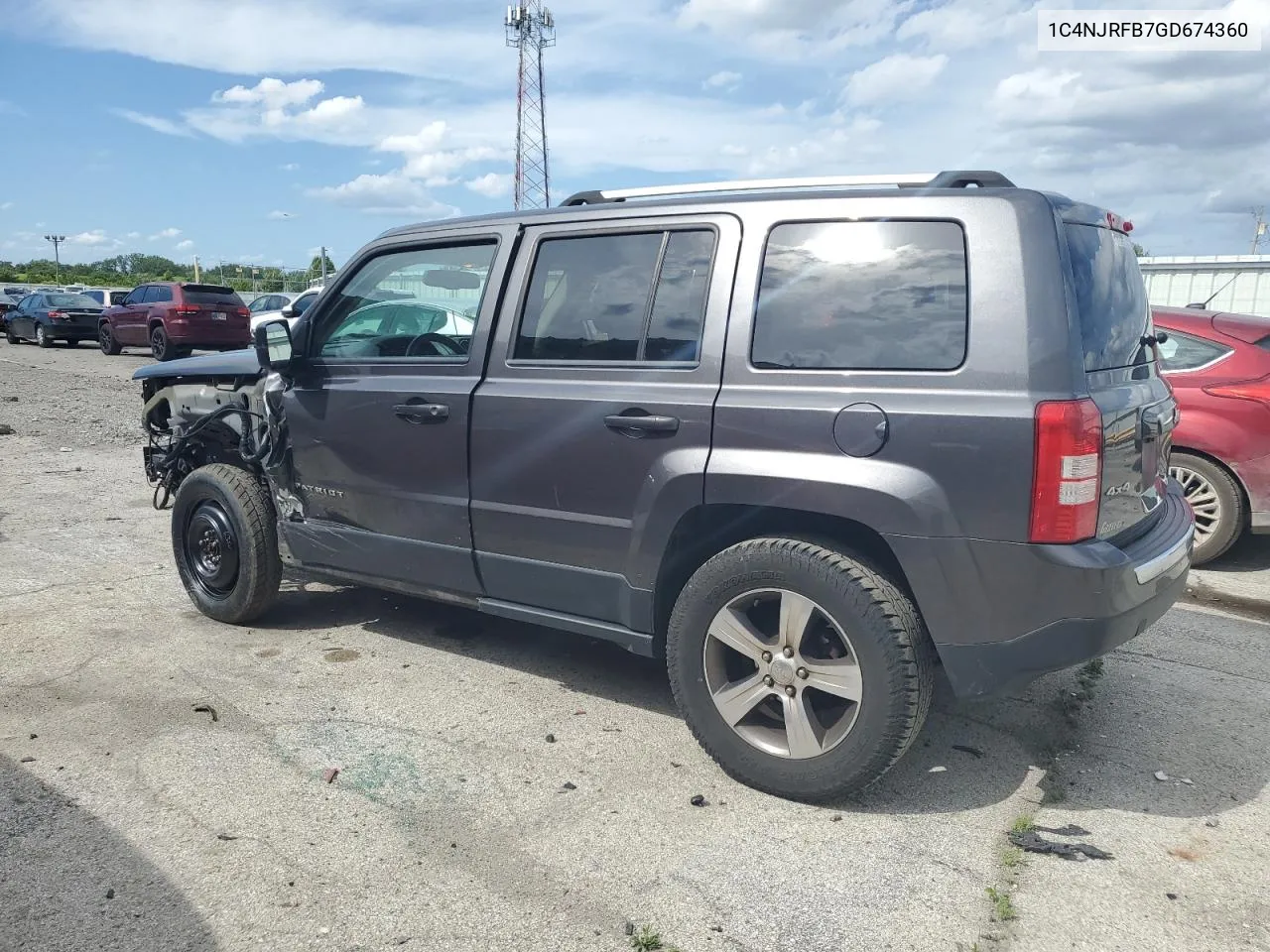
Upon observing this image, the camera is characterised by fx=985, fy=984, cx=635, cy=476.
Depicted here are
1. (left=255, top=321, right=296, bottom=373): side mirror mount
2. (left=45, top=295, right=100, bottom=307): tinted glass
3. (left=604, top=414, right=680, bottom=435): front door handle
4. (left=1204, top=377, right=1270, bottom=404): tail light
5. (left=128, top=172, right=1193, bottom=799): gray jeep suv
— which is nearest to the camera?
(left=128, top=172, right=1193, bottom=799): gray jeep suv

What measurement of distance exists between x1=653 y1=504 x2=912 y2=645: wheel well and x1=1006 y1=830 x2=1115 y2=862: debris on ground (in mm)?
827

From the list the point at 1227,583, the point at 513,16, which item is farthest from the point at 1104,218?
the point at 513,16

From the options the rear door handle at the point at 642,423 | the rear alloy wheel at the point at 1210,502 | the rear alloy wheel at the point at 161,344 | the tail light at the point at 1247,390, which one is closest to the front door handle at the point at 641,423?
the rear door handle at the point at 642,423

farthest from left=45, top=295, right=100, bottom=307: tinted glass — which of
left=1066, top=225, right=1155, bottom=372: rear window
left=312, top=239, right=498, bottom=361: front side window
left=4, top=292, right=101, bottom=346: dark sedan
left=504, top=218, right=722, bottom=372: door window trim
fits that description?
left=1066, top=225, right=1155, bottom=372: rear window

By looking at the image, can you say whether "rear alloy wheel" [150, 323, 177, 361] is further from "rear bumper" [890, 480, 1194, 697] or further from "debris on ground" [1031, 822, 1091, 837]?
"debris on ground" [1031, 822, 1091, 837]

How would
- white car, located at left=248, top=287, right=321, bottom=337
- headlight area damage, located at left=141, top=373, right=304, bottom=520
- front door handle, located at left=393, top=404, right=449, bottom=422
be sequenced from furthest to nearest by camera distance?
white car, located at left=248, top=287, right=321, bottom=337 < headlight area damage, located at left=141, top=373, right=304, bottom=520 < front door handle, located at left=393, top=404, right=449, bottom=422

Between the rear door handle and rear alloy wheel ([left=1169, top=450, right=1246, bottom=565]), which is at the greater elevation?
the rear door handle

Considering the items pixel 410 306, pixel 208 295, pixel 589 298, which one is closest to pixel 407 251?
pixel 410 306

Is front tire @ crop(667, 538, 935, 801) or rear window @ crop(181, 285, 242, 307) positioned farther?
rear window @ crop(181, 285, 242, 307)

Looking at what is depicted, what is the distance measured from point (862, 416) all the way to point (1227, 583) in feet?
13.5

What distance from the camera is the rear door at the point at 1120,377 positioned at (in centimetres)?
300

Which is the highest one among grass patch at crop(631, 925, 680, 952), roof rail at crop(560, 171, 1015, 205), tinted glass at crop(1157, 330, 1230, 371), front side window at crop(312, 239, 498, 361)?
roof rail at crop(560, 171, 1015, 205)

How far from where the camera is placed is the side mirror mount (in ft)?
14.9

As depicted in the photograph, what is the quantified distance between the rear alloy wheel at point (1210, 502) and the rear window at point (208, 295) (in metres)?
20.4
